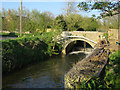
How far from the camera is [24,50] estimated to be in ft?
48.4

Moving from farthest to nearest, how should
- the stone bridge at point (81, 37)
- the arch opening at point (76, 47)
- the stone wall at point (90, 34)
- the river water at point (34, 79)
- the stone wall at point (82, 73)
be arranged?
the arch opening at point (76, 47) → the stone bridge at point (81, 37) → the stone wall at point (90, 34) → the river water at point (34, 79) → the stone wall at point (82, 73)

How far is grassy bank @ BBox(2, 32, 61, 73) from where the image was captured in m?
11.9

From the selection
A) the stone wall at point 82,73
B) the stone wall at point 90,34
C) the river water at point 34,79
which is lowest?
the river water at point 34,79

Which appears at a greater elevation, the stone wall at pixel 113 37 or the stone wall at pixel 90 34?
the stone wall at pixel 90 34

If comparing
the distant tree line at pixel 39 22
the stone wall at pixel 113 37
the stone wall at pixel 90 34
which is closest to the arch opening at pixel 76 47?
the stone wall at pixel 90 34

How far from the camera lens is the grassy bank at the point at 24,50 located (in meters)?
11.9

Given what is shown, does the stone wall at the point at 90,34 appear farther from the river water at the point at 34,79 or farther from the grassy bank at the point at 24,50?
the river water at the point at 34,79

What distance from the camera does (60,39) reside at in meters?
22.7

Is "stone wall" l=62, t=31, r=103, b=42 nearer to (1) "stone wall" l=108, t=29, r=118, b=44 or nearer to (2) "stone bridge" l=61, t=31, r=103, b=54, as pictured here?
(2) "stone bridge" l=61, t=31, r=103, b=54

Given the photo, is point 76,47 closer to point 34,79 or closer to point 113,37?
point 34,79

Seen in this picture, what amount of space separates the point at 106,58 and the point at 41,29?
723 inches

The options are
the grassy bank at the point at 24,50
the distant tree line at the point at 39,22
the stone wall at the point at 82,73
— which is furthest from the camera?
the distant tree line at the point at 39,22

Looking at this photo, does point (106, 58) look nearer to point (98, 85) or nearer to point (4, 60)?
point (98, 85)

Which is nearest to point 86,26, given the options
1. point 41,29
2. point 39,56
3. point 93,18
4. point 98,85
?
point 41,29
